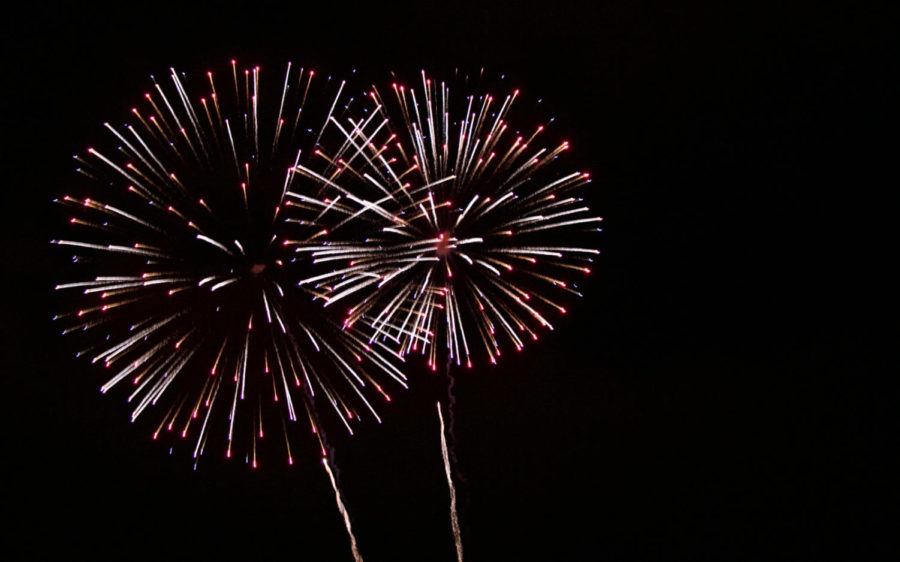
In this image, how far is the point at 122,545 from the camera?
10.7 ft

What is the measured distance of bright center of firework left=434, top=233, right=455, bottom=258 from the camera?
8.34ft

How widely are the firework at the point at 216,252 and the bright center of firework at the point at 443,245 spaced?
352mm

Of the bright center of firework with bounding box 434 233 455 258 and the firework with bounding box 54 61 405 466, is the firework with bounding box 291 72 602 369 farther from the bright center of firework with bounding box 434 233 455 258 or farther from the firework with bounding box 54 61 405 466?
the firework with bounding box 54 61 405 466

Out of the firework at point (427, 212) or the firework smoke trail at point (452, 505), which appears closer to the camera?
the firework at point (427, 212)

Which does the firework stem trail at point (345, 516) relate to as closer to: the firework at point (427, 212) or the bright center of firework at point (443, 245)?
the firework at point (427, 212)

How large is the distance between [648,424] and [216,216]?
2.43 meters

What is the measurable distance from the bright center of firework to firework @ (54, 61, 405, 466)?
1.16 feet

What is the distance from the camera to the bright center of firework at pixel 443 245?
2.54m

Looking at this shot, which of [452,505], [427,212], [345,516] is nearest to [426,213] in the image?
[427,212]

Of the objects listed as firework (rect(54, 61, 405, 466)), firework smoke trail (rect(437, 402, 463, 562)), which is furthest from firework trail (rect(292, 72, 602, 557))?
firework smoke trail (rect(437, 402, 463, 562))

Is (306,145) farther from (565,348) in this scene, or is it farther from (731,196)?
(731,196)

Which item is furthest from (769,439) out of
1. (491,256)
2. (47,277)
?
(47,277)

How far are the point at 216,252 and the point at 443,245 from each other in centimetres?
83

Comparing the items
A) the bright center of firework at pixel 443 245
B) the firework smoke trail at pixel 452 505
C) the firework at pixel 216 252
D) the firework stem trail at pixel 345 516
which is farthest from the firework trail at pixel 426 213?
the firework stem trail at pixel 345 516
